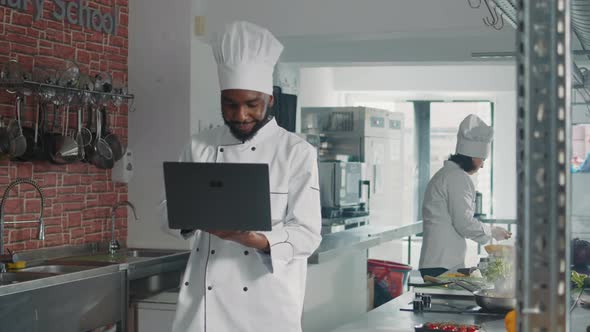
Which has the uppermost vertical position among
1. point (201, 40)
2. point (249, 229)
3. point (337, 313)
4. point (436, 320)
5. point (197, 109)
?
point (201, 40)

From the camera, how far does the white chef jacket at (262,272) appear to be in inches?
106

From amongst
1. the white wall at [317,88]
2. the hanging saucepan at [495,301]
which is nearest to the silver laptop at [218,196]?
the hanging saucepan at [495,301]

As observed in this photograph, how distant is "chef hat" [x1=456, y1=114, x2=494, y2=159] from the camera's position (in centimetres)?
548

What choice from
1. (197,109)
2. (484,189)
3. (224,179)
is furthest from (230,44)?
(484,189)

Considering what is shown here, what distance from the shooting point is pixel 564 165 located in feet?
2.98

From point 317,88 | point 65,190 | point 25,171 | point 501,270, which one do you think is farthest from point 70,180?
point 317,88

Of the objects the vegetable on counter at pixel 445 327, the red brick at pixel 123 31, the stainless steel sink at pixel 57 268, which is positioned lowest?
the stainless steel sink at pixel 57 268

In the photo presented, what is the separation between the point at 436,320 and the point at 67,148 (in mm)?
2449

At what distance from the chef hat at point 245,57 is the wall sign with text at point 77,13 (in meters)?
2.00

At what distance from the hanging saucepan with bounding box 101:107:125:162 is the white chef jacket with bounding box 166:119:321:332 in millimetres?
2402

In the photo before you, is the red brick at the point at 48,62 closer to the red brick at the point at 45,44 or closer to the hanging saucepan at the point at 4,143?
the red brick at the point at 45,44

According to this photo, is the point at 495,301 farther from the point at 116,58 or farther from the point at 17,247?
the point at 116,58

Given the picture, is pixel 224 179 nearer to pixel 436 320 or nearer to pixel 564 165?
pixel 436 320

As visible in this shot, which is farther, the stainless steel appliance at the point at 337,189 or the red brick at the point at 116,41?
the stainless steel appliance at the point at 337,189
